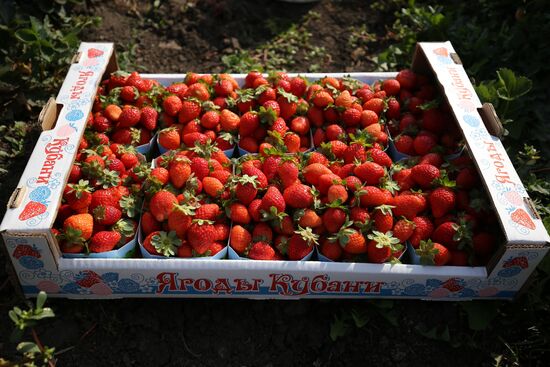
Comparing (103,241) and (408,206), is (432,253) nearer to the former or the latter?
(408,206)

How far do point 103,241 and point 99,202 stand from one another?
206mm

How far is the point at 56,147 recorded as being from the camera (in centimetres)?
253

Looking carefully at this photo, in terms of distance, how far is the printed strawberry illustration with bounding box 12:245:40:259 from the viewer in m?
2.22

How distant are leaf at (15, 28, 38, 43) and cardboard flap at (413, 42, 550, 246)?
2.50 meters

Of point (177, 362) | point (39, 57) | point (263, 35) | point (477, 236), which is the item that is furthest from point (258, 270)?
point (263, 35)

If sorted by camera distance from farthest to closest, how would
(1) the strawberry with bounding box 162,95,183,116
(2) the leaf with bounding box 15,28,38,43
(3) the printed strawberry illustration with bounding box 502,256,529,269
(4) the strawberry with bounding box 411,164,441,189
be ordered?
(2) the leaf with bounding box 15,28,38,43, (1) the strawberry with bounding box 162,95,183,116, (4) the strawberry with bounding box 411,164,441,189, (3) the printed strawberry illustration with bounding box 502,256,529,269

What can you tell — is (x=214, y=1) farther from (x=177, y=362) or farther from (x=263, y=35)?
(x=177, y=362)

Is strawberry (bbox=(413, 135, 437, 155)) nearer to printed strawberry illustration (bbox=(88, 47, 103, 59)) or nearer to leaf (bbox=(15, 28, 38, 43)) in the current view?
printed strawberry illustration (bbox=(88, 47, 103, 59))

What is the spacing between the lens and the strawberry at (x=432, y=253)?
2377mm

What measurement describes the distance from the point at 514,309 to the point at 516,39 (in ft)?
6.92

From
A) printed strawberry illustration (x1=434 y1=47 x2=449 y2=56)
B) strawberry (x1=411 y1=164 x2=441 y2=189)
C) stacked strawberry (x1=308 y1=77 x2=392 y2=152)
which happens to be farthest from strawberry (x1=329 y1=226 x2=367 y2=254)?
printed strawberry illustration (x1=434 y1=47 x2=449 y2=56)

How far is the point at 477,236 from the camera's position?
2.48m

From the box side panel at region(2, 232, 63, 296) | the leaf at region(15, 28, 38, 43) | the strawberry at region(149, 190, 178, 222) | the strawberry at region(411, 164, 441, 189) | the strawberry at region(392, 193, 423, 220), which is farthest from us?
the leaf at region(15, 28, 38, 43)

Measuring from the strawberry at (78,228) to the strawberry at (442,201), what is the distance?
162 cm
